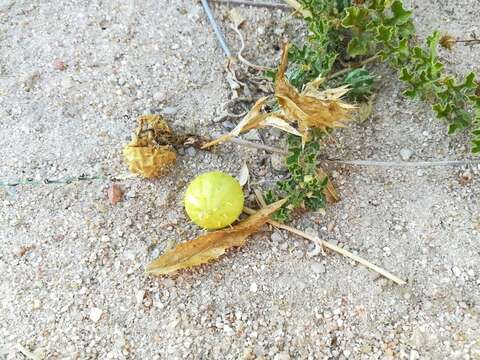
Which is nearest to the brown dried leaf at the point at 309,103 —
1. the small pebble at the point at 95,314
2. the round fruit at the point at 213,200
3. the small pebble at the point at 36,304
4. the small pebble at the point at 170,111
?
the round fruit at the point at 213,200

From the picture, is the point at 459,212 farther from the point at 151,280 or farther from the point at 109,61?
the point at 109,61

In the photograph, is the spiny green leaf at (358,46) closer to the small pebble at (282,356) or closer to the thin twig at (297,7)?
the thin twig at (297,7)

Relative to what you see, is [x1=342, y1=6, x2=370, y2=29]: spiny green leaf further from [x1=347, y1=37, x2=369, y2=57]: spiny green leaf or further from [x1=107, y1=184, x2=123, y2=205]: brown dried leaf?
[x1=107, y1=184, x2=123, y2=205]: brown dried leaf

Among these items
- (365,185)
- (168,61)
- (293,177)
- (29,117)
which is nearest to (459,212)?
(365,185)

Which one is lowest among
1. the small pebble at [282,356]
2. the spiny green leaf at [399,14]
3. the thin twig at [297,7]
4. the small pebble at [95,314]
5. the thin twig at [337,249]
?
the small pebble at [282,356]

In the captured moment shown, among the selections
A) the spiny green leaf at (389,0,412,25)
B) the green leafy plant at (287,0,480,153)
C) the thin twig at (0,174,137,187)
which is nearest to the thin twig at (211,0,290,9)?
the green leafy plant at (287,0,480,153)

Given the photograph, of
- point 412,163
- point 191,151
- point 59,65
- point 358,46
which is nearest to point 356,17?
point 358,46
